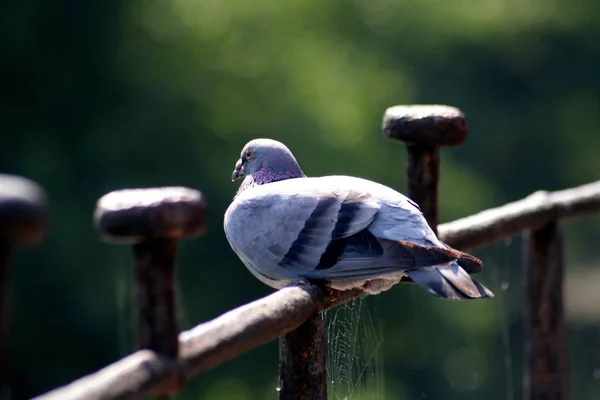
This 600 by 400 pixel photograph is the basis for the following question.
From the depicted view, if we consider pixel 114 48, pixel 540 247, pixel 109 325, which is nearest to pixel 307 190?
pixel 540 247

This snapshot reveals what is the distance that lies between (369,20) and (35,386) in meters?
7.93

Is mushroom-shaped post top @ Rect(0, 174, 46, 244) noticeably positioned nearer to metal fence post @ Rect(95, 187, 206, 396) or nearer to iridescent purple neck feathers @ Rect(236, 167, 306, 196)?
metal fence post @ Rect(95, 187, 206, 396)

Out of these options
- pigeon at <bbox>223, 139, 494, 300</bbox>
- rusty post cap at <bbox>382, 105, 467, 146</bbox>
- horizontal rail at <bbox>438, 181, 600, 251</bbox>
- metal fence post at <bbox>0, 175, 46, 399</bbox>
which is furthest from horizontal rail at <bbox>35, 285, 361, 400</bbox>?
horizontal rail at <bbox>438, 181, 600, 251</bbox>

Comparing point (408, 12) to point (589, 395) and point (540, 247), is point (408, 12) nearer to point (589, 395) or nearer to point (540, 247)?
point (589, 395)

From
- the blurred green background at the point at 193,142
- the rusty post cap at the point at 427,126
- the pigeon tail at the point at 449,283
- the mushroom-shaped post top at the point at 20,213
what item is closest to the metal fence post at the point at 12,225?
the mushroom-shaped post top at the point at 20,213

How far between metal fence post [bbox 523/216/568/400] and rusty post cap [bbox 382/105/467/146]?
25.8 inches

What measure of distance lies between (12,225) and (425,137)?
189 centimetres

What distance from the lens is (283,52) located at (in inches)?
541

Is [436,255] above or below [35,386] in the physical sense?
above

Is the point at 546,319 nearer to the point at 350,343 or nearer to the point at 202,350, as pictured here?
the point at 350,343

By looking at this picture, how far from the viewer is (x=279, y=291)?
2418 mm

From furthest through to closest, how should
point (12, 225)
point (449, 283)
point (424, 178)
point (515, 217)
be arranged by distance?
point (515, 217) < point (424, 178) < point (449, 283) < point (12, 225)

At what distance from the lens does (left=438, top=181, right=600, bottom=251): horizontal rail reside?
11.1 ft

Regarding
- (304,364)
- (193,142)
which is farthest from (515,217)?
(193,142)
